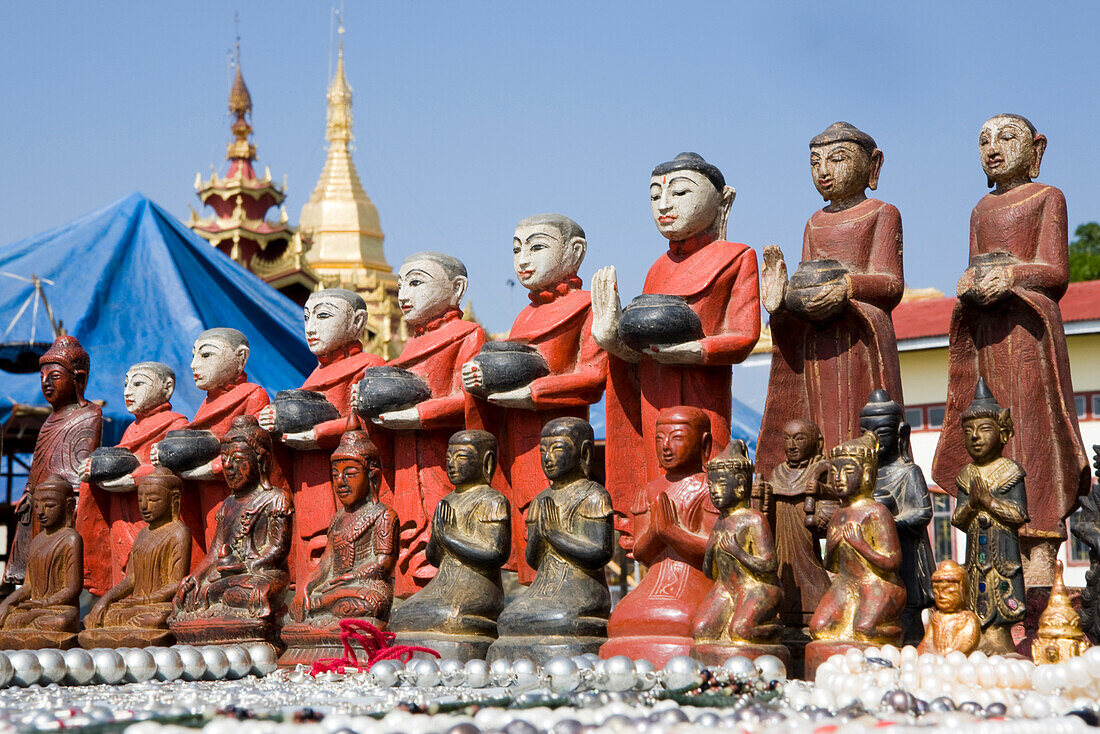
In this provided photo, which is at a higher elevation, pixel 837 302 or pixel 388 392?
pixel 837 302

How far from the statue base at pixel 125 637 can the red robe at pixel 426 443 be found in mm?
1414

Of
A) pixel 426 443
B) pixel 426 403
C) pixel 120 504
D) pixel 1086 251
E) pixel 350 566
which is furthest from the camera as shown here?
pixel 1086 251

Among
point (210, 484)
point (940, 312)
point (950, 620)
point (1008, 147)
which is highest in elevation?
point (940, 312)

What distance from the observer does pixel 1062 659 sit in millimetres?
5305

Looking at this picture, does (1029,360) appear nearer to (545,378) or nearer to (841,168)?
(841,168)

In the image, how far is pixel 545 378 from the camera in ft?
23.2

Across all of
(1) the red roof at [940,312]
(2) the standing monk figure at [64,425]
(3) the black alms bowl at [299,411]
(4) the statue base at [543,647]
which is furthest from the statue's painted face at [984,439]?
(1) the red roof at [940,312]

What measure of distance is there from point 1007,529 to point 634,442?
1870 mm

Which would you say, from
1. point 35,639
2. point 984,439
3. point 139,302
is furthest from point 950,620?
point 139,302

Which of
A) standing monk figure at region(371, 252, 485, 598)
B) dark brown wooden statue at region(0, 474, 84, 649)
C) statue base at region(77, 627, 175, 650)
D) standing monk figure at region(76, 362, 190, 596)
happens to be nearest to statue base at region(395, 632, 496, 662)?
standing monk figure at region(371, 252, 485, 598)

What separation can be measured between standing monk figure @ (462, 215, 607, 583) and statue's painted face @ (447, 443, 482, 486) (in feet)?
0.93

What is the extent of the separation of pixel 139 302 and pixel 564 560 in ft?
24.0

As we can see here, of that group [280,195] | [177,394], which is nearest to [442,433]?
[177,394]

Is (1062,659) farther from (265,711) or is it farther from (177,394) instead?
(177,394)
